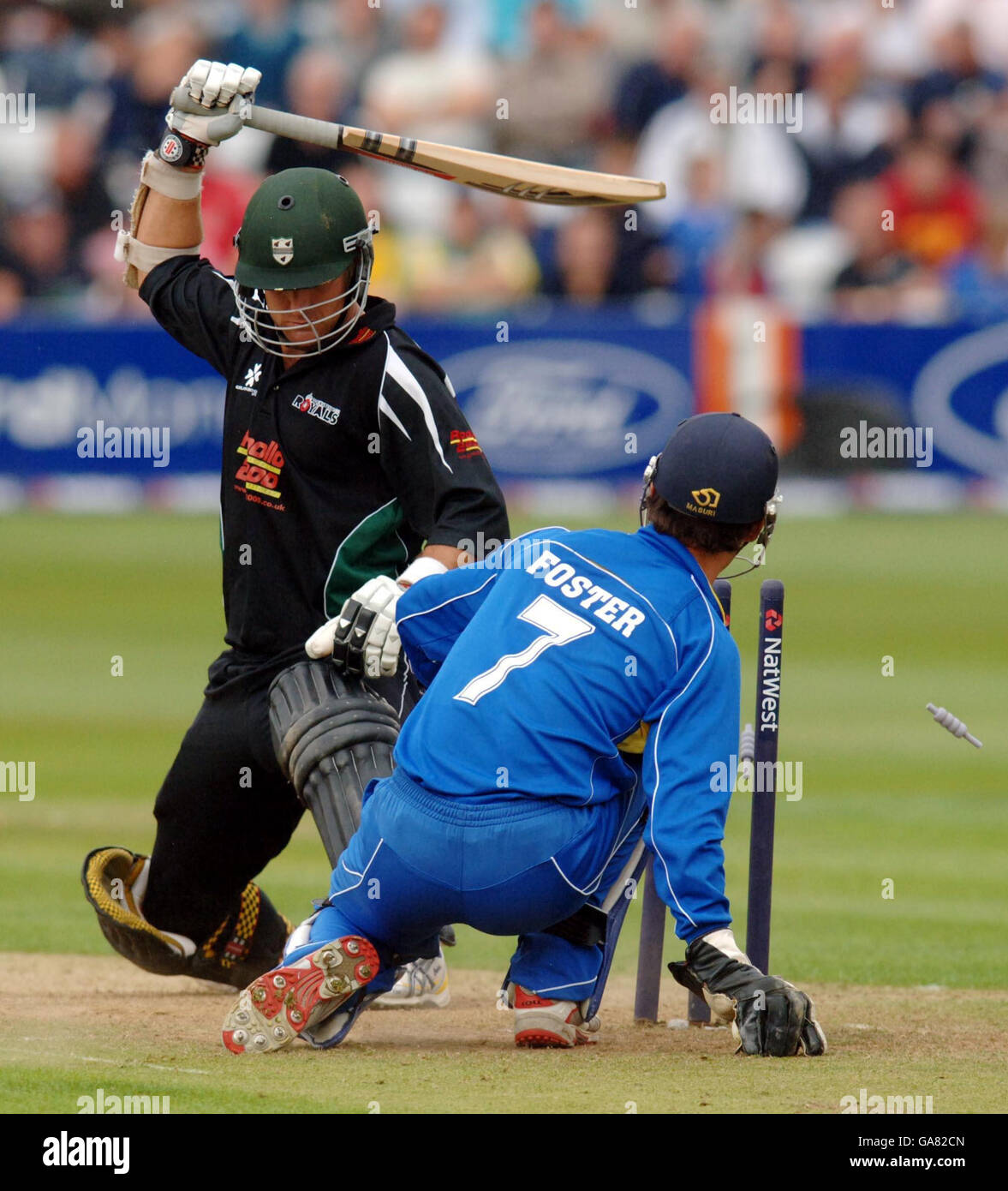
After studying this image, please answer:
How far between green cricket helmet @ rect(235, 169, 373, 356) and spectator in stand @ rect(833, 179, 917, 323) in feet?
42.8

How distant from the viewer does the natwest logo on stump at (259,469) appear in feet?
18.4

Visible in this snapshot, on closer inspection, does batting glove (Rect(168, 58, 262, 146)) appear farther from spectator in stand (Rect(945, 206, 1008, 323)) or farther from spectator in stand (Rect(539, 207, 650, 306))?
spectator in stand (Rect(539, 207, 650, 306))

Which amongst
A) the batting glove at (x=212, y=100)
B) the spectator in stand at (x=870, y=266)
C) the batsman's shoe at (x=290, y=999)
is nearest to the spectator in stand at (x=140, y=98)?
the spectator in stand at (x=870, y=266)

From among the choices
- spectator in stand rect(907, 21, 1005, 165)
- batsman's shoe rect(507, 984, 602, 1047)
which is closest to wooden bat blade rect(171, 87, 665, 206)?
batsman's shoe rect(507, 984, 602, 1047)

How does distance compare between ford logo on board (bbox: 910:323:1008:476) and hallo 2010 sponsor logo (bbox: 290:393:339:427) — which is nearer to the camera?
hallo 2010 sponsor logo (bbox: 290:393:339:427)

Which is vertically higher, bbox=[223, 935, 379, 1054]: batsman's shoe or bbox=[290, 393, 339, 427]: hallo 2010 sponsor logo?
bbox=[290, 393, 339, 427]: hallo 2010 sponsor logo

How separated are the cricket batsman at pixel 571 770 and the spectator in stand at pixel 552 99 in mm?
16447

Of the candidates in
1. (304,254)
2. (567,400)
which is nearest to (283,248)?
(304,254)

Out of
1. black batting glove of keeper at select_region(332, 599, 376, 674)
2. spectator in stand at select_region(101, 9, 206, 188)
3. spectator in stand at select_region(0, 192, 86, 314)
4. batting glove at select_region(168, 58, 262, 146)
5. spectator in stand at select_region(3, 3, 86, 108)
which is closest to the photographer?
black batting glove of keeper at select_region(332, 599, 376, 674)

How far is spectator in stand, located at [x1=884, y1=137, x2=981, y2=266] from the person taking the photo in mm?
19344

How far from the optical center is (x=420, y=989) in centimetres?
613

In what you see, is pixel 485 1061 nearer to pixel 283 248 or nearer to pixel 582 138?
pixel 283 248

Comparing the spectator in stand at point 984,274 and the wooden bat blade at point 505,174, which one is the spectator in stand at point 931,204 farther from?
the wooden bat blade at point 505,174

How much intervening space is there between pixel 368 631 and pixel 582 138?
53.6 ft
